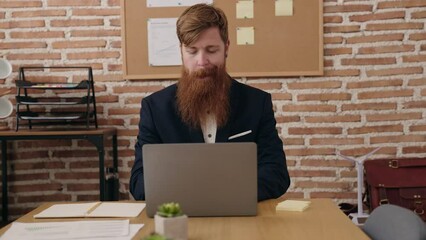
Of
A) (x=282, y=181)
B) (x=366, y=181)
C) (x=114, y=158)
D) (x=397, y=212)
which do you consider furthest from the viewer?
(x=114, y=158)

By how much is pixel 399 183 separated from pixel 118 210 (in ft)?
6.58

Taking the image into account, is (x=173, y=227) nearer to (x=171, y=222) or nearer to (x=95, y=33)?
(x=171, y=222)

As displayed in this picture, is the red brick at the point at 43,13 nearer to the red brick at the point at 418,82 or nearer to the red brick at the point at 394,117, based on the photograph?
the red brick at the point at 394,117

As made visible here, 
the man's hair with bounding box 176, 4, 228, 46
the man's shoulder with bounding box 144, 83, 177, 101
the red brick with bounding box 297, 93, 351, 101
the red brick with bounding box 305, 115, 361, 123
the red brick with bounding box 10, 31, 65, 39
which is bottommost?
the red brick with bounding box 305, 115, 361, 123

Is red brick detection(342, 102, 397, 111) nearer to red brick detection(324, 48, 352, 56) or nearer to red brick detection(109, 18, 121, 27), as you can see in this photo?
red brick detection(324, 48, 352, 56)

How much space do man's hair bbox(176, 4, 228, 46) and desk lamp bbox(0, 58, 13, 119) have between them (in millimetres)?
1646

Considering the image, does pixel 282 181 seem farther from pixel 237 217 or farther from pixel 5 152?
pixel 5 152

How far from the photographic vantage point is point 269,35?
124 inches

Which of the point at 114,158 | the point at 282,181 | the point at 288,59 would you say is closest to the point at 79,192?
the point at 114,158

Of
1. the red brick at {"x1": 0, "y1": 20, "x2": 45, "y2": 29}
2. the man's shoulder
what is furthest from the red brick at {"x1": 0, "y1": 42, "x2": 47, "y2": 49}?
the man's shoulder

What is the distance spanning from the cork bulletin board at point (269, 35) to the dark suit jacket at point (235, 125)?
1.08 meters

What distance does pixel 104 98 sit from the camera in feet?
10.6

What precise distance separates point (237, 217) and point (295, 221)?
0.54 feet

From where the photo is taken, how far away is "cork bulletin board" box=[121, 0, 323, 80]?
3.12m
